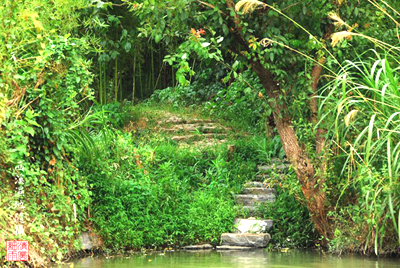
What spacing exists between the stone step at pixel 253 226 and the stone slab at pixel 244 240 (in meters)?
0.17

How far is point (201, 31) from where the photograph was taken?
770 cm

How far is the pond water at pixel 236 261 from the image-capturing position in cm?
699

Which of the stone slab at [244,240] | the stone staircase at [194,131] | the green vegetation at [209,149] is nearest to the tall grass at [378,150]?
the green vegetation at [209,149]

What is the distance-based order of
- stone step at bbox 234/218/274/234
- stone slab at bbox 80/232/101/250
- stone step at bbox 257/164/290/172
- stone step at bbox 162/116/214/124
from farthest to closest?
stone step at bbox 162/116/214/124 → stone step at bbox 257/164/290/172 → stone step at bbox 234/218/274/234 → stone slab at bbox 80/232/101/250

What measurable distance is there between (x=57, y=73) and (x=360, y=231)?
3.77 metres

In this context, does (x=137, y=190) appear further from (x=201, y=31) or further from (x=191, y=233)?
(x=201, y=31)

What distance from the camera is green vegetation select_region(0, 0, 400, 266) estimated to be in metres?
6.64

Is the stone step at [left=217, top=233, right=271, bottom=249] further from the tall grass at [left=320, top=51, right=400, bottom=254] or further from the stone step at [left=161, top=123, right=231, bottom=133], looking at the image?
the stone step at [left=161, top=123, right=231, bottom=133]

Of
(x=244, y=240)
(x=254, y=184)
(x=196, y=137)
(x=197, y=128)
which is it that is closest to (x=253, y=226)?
(x=244, y=240)

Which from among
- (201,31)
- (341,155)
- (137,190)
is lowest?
(137,190)

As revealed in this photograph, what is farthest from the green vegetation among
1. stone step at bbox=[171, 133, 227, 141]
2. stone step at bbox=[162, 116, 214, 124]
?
stone step at bbox=[162, 116, 214, 124]

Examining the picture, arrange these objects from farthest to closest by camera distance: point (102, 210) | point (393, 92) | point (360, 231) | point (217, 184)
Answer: point (217, 184) < point (102, 210) < point (360, 231) < point (393, 92)

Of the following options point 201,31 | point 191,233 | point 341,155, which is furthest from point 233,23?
point 191,233

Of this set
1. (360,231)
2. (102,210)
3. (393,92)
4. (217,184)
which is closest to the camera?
(393,92)
